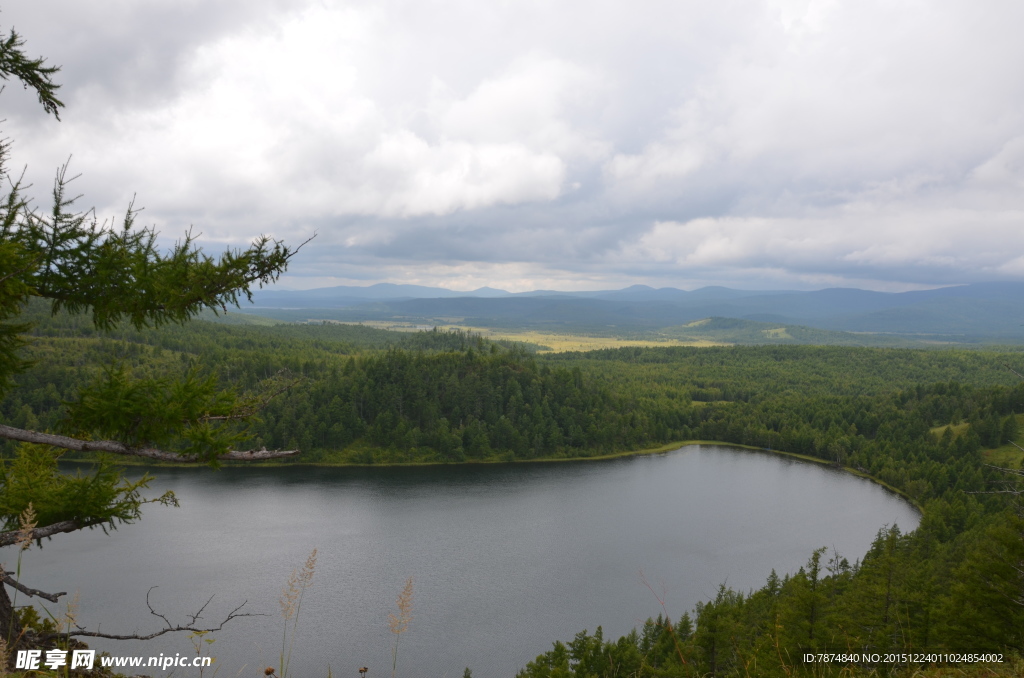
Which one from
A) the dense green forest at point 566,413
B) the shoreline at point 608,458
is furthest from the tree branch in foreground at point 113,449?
the shoreline at point 608,458

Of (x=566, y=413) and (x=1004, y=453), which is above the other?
(x=566, y=413)

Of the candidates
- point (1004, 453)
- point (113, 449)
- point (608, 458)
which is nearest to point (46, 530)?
point (113, 449)

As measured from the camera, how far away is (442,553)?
4666 centimetres

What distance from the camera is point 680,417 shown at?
103625mm

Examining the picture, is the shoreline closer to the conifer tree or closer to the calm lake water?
the calm lake water

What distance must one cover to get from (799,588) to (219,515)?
51.5m

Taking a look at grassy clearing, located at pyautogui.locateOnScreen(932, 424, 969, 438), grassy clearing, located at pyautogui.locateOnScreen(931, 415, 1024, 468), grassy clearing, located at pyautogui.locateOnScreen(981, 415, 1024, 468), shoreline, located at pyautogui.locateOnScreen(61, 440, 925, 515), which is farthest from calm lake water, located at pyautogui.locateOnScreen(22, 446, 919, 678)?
grassy clearing, located at pyautogui.locateOnScreen(932, 424, 969, 438)

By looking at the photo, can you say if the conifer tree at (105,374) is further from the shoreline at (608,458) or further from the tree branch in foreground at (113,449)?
the shoreline at (608,458)

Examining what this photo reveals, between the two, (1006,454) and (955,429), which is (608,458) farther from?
(955,429)

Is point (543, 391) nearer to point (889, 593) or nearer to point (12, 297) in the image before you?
point (889, 593)

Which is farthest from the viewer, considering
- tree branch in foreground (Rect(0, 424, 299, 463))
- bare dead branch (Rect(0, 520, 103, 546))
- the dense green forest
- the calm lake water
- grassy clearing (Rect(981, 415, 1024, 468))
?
the dense green forest

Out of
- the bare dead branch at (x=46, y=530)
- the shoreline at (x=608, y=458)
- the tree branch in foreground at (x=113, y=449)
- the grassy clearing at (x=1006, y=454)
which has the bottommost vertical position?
the shoreline at (x=608, y=458)

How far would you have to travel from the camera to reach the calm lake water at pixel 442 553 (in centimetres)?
3403

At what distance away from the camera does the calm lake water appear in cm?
3403
